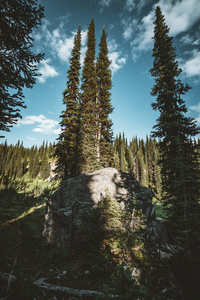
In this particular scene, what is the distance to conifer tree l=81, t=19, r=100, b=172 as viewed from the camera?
42.6 ft

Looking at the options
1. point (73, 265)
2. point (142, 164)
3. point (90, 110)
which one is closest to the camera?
point (73, 265)

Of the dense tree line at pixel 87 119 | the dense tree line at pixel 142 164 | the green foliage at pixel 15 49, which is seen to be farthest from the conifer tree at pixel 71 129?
the dense tree line at pixel 142 164

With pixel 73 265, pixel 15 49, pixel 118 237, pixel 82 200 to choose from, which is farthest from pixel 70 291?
pixel 15 49

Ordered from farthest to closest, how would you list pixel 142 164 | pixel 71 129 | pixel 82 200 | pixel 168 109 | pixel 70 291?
pixel 142 164 < pixel 71 129 < pixel 168 109 < pixel 82 200 < pixel 70 291

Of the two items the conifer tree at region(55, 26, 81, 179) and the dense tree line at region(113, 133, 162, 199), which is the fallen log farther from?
the dense tree line at region(113, 133, 162, 199)

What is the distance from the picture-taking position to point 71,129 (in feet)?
46.8

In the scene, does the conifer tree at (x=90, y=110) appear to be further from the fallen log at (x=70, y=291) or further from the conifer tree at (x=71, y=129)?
the fallen log at (x=70, y=291)

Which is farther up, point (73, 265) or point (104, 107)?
point (104, 107)

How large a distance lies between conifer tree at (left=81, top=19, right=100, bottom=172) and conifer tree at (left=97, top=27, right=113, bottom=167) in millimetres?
670

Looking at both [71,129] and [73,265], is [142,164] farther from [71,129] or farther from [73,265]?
[73,265]

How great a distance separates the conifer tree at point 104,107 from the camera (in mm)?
15344

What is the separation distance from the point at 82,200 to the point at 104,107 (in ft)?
42.9

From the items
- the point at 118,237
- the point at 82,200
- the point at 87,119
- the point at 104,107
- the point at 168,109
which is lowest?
the point at 118,237

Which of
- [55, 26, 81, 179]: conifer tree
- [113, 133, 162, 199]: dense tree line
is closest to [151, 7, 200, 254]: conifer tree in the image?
[55, 26, 81, 179]: conifer tree
